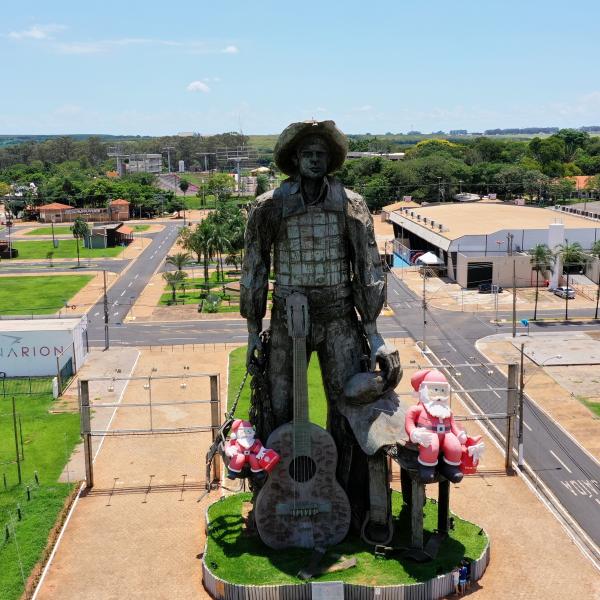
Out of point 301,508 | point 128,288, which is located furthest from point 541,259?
point 301,508

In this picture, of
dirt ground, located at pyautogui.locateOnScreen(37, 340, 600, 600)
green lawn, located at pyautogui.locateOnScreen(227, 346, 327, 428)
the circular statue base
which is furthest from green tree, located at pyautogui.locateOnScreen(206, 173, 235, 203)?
the circular statue base

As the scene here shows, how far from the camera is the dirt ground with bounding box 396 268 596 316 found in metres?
71.1

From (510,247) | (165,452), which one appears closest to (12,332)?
(165,452)

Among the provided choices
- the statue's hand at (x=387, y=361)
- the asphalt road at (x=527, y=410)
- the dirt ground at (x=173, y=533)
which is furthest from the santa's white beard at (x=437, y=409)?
the asphalt road at (x=527, y=410)

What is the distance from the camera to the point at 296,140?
982 inches

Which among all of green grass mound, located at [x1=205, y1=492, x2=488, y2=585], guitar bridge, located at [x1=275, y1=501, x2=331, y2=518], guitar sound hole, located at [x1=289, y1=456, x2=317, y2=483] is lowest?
green grass mound, located at [x1=205, y1=492, x2=488, y2=585]

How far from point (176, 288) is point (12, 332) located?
32065 mm

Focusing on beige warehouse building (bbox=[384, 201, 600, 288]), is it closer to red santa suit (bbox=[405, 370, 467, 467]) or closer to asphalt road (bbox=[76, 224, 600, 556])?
asphalt road (bbox=[76, 224, 600, 556])

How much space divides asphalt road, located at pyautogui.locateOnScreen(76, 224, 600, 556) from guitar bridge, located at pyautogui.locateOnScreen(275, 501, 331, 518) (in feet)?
37.1

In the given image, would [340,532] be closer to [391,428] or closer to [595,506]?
[391,428]

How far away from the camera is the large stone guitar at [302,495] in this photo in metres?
25.8

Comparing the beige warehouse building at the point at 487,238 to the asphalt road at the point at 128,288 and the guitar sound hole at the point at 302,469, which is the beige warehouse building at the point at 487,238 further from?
the guitar sound hole at the point at 302,469

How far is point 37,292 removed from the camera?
80750 mm

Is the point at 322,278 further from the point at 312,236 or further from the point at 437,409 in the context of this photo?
the point at 437,409
